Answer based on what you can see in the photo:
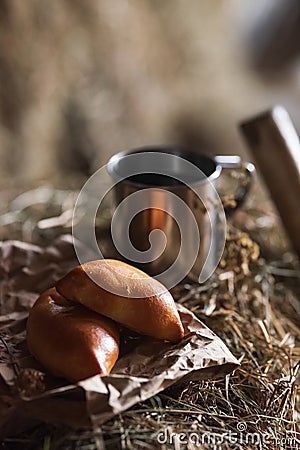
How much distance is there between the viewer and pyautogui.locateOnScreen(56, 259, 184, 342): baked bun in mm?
539

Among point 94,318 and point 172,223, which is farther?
point 172,223

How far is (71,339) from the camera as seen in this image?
51 centimetres

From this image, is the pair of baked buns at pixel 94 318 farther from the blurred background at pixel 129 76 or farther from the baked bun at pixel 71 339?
the blurred background at pixel 129 76

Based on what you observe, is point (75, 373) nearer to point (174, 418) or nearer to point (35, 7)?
point (174, 418)

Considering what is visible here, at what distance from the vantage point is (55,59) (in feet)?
4.02

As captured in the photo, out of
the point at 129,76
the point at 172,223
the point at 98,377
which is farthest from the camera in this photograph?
the point at 129,76

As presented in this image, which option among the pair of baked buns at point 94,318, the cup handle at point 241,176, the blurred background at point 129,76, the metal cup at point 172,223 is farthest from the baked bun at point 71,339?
the blurred background at point 129,76

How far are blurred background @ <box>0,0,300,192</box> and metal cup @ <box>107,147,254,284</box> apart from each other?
373 millimetres

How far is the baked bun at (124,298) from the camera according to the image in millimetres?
539

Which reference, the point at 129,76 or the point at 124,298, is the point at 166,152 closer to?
the point at 124,298

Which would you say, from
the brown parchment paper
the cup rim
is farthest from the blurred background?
the brown parchment paper

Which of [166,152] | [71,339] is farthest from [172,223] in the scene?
[71,339]

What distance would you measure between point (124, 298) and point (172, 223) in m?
0.20

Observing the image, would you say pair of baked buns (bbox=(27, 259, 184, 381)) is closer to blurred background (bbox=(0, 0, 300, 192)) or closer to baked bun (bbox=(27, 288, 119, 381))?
baked bun (bbox=(27, 288, 119, 381))
